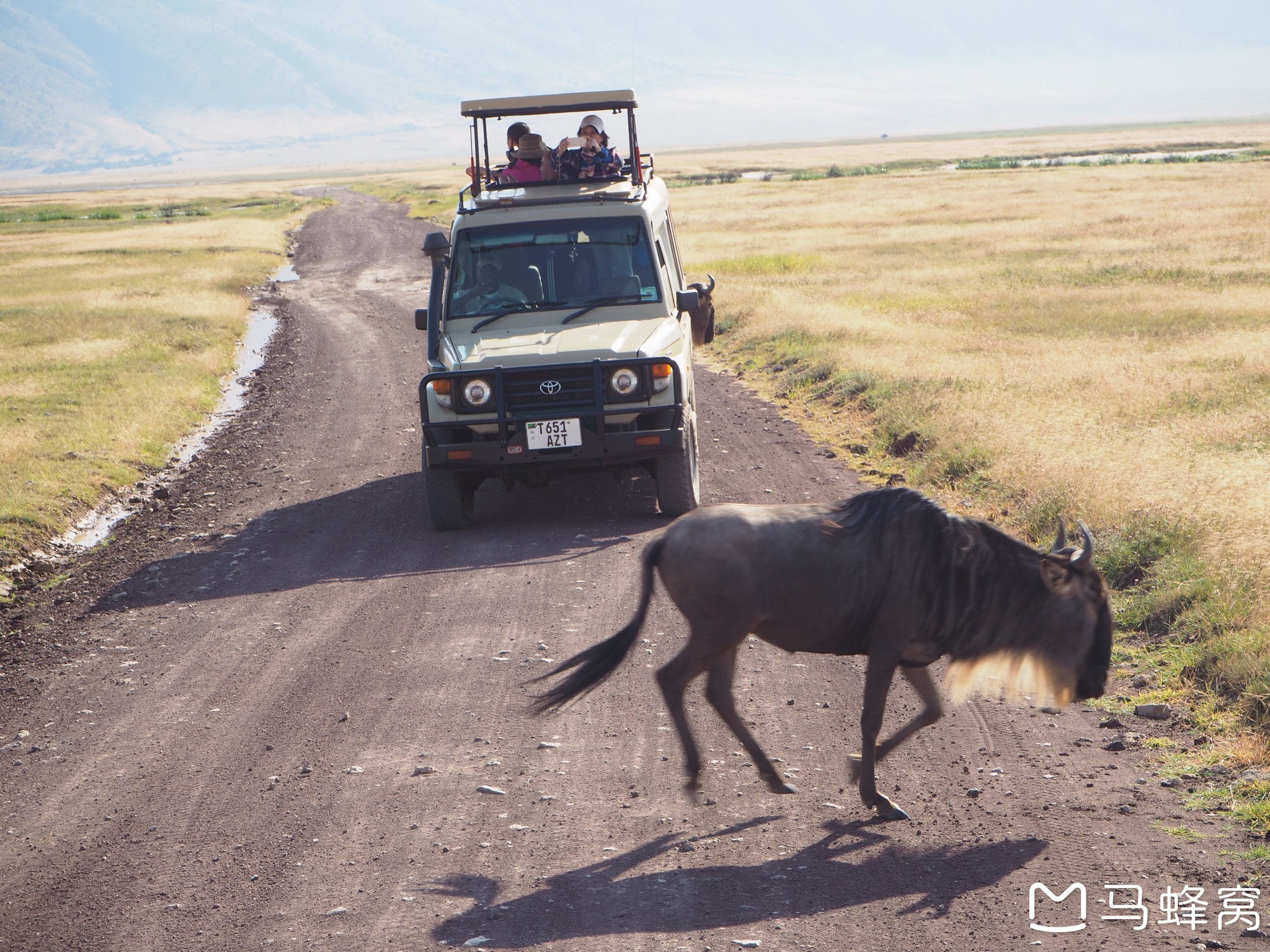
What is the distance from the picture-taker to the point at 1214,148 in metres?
90.6

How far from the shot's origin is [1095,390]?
1324cm

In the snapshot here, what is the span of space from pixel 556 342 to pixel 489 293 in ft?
3.70

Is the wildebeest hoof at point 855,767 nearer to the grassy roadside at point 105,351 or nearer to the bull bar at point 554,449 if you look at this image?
the bull bar at point 554,449

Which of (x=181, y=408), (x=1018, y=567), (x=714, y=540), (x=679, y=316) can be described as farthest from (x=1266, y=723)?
(x=181, y=408)

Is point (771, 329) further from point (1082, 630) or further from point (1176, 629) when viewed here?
point (1082, 630)

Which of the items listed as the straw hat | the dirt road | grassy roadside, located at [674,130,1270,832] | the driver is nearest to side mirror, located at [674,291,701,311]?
the driver

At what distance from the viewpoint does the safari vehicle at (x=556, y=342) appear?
30.5 ft

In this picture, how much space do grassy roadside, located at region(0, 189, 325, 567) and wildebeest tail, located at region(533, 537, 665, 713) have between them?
6.24 m

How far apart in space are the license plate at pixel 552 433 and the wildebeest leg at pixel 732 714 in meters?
4.12

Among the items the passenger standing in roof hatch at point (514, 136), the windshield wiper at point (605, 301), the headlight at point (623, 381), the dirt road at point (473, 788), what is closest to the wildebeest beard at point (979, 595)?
the dirt road at point (473, 788)

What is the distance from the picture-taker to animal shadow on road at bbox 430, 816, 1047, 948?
4281 mm

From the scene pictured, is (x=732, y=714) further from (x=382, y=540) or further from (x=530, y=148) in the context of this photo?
(x=530, y=148)

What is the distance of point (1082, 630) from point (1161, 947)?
1.43 meters
